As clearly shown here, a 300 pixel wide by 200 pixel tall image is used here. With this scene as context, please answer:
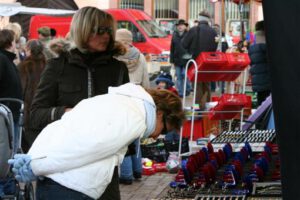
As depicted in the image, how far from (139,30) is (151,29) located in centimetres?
77

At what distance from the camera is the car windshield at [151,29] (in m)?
26.8

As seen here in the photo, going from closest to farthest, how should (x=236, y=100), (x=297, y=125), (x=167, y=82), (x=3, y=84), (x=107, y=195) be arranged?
(x=297, y=125)
(x=107, y=195)
(x=3, y=84)
(x=236, y=100)
(x=167, y=82)

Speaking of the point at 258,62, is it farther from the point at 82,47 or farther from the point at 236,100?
the point at 82,47

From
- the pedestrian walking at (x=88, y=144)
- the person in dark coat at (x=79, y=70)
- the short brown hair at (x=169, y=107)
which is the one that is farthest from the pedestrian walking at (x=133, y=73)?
the pedestrian walking at (x=88, y=144)

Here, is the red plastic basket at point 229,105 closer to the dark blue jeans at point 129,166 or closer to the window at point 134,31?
the dark blue jeans at point 129,166

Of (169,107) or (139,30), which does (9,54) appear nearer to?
(169,107)

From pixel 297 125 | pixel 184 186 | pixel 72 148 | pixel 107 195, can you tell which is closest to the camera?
pixel 297 125

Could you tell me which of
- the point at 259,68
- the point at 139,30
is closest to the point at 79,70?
the point at 259,68

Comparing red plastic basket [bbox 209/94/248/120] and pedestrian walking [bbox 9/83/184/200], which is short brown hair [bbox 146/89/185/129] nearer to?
pedestrian walking [bbox 9/83/184/200]

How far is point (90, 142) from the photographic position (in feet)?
12.6

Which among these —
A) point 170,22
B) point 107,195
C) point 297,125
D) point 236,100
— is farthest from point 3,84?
point 170,22

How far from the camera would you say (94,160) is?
3895 millimetres

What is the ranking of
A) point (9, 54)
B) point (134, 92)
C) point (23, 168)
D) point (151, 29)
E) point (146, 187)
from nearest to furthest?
point (23, 168) < point (134, 92) < point (9, 54) < point (146, 187) < point (151, 29)

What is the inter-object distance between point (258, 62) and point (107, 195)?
319 inches
